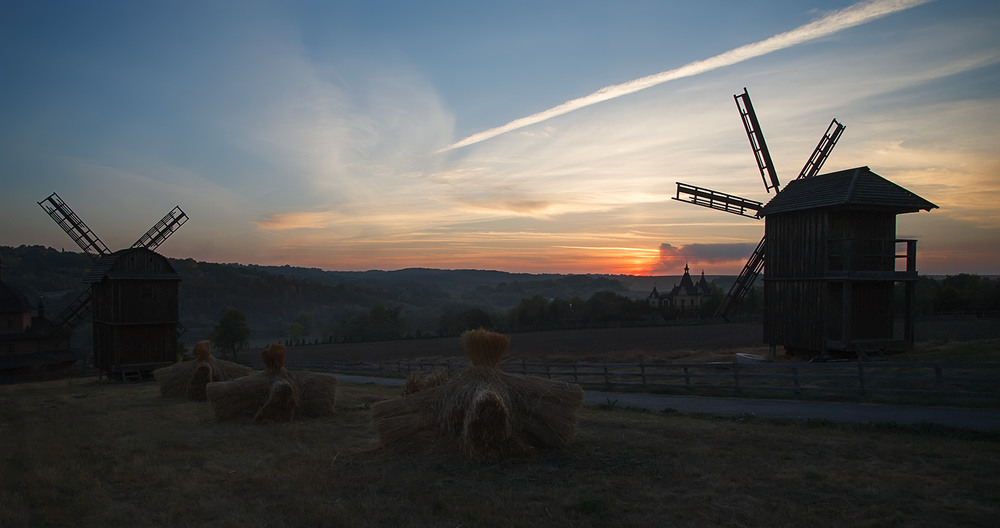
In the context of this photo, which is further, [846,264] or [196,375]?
[846,264]

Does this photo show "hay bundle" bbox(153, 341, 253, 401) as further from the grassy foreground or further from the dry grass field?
the dry grass field

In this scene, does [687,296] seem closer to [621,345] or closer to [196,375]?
[621,345]

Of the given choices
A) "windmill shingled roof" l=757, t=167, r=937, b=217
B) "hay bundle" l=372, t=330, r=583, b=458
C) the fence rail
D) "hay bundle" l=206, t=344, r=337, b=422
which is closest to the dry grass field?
"windmill shingled roof" l=757, t=167, r=937, b=217

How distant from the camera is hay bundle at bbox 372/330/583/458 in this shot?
29.0 ft

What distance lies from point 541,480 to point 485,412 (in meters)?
1.28

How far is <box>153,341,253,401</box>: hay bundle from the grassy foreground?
692 cm

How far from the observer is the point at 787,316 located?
76.8 feet

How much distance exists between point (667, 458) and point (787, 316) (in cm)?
1697

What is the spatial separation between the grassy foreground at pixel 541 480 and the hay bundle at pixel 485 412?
30 centimetres

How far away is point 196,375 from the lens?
63.3 ft

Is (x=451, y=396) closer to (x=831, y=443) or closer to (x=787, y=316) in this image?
(x=831, y=443)

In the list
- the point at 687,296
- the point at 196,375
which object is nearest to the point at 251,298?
the point at 687,296

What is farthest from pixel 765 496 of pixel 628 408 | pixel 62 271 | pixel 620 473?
pixel 62 271

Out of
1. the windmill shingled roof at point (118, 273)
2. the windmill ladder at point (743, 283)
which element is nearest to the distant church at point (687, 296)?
the windmill ladder at point (743, 283)
